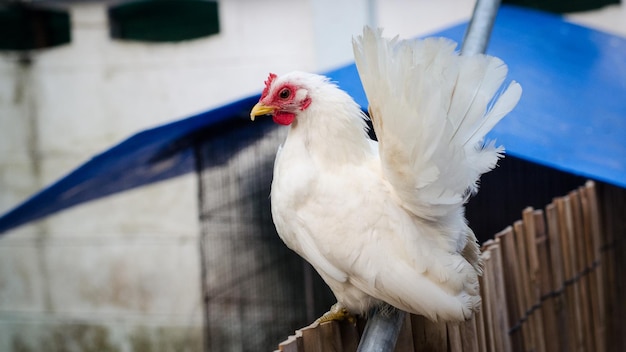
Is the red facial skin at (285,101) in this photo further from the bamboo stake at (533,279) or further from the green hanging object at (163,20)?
the green hanging object at (163,20)

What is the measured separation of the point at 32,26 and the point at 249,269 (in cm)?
214

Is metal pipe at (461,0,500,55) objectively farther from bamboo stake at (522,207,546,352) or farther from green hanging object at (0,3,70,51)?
green hanging object at (0,3,70,51)

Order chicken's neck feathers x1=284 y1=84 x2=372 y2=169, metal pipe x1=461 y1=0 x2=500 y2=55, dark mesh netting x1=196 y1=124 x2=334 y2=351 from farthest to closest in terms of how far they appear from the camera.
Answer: dark mesh netting x1=196 y1=124 x2=334 y2=351 < metal pipe x1=461 y1=0 x2=500 y2=55 < chicken's neck feathers x1=284 y1=84 x2=372 y2=169

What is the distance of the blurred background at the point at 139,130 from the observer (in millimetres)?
4523

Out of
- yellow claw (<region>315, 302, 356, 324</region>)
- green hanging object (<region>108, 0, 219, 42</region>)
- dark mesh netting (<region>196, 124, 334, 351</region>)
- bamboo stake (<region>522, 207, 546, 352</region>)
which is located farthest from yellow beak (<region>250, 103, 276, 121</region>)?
green hanging object (<region>108, 0, 219, 42</region>)

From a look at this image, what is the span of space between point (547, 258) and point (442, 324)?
759mm

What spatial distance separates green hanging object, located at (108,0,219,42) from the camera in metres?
4.77

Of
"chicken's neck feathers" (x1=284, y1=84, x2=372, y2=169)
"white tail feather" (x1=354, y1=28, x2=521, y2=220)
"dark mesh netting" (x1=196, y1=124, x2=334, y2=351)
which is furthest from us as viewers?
"dark mesh netting" (x1=196, y1=124, x2=334, y2=351)

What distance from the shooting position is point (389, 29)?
14.9 ft

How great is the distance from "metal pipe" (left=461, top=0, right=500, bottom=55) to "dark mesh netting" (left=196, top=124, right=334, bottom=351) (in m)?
2.31

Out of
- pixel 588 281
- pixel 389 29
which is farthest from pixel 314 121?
pixel 389 29

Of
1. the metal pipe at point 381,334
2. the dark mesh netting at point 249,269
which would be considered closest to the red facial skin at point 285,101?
the metal pipe at point 381,334

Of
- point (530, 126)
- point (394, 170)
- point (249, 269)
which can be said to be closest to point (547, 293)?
point (530, 126)

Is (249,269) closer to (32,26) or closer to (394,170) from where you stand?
(32,26)
